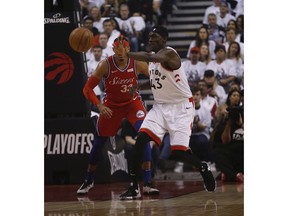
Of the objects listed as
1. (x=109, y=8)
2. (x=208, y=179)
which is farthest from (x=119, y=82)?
(x=109, y=8)

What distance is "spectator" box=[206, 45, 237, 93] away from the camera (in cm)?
1244

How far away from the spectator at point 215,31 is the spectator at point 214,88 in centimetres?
68

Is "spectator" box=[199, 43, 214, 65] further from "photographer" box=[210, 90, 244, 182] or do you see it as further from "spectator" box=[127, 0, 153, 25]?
"photographer" box=[210, 90, 244, 182]

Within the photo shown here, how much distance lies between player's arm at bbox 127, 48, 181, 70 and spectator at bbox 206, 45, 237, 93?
15.2ft

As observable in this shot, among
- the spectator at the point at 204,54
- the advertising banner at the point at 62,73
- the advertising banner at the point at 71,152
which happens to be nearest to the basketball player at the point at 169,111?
the advertising banner at the point at 71,152

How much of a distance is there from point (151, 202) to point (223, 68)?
5.48 meters

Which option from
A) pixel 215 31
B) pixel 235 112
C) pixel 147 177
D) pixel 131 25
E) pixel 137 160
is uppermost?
pixel 131 25

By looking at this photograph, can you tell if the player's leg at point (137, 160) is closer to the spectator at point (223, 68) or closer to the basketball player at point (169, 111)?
the basketball player at point (169, 111)

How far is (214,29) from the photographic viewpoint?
43.1 feet

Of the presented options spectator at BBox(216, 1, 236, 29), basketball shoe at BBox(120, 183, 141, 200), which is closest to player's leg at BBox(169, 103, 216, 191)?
basketball shoe at BBox(120, 183, 141, 200)

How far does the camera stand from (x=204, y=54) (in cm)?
1280

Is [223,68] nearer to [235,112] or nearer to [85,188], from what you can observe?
[235,112]
